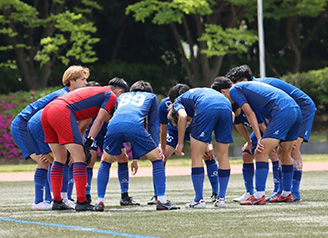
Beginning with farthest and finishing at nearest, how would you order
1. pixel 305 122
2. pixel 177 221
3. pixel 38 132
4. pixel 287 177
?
1. pixel 305 122
2. pixel 287 177
3. pixel 38 132
4. pixel 177 221

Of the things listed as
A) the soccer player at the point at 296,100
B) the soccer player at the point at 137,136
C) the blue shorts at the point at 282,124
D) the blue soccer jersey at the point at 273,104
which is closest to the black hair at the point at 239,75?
the soccer player at the point at 296,100

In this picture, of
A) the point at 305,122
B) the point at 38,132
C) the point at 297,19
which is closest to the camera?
the point at 38,132

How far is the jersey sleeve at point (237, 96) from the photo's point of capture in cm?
948

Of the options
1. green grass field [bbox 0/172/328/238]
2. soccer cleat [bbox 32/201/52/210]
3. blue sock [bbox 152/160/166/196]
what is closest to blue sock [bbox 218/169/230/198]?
green grass field [bbox 0/172/328/238]

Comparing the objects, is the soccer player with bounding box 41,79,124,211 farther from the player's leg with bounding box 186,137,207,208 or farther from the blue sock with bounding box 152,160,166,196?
the player's leg with bounding box 186,137,207,208

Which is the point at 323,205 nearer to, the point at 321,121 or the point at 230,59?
the point at 321,121

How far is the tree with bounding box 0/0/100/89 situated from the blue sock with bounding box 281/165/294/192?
52.3ft

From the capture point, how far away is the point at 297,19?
32.1 m

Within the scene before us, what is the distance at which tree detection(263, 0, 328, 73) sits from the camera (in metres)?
27.5

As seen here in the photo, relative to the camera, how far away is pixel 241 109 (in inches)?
400

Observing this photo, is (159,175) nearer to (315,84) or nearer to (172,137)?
(172,137)

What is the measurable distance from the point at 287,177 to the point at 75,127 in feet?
10.3

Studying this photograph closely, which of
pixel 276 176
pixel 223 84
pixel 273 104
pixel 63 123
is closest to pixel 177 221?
pixel 63 123

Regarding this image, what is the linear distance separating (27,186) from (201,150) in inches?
259
